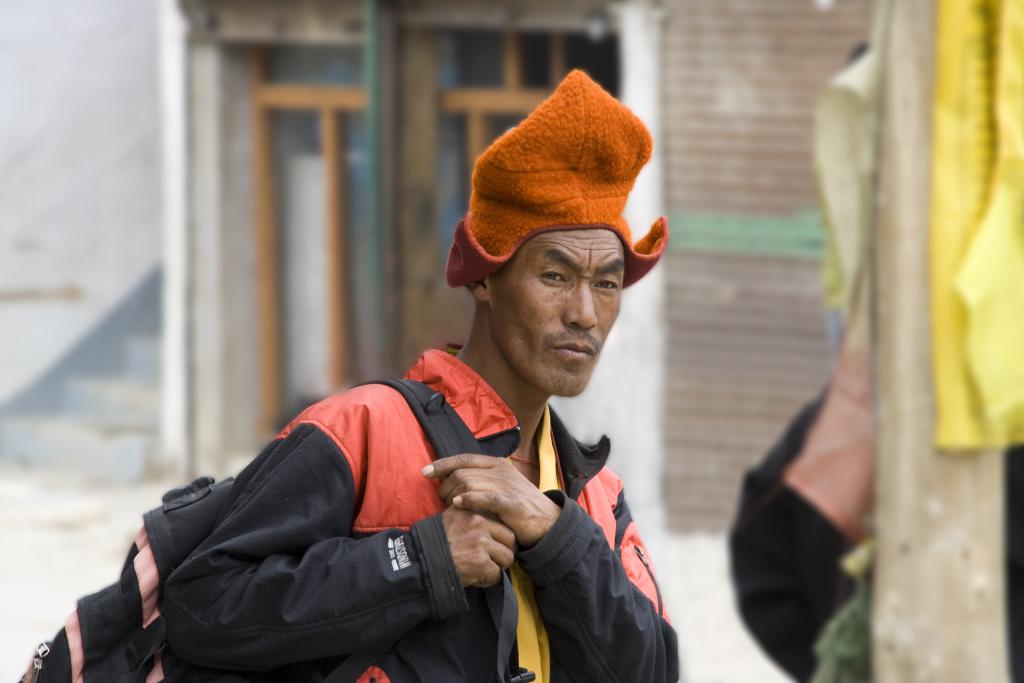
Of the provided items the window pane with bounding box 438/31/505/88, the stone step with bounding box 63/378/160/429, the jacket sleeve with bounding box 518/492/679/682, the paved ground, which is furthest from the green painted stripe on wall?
the jacket sleeve with bounding box 518/492/679/682

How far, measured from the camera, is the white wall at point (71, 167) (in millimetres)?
9656

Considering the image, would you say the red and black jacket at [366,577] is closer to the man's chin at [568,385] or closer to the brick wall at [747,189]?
the man's chin at [568,385]

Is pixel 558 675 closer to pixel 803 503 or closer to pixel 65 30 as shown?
pixel 803 503

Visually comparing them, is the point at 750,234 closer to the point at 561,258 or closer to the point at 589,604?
the point at 561,258

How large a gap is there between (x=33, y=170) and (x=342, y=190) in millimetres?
2133

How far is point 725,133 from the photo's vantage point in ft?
22.1

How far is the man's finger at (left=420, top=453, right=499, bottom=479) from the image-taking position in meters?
2.16

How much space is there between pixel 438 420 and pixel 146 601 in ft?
1.58

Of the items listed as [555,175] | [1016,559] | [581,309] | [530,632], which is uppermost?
[555,175]

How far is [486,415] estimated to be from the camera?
A: 7.66 feet

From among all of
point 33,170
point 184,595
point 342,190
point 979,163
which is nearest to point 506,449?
point 184,595

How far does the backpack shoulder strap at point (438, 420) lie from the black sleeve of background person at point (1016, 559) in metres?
2.51

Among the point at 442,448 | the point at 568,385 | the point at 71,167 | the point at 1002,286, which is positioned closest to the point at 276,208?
the point at 71,167

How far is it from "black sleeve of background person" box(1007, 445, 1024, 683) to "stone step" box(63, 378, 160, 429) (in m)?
6.15
